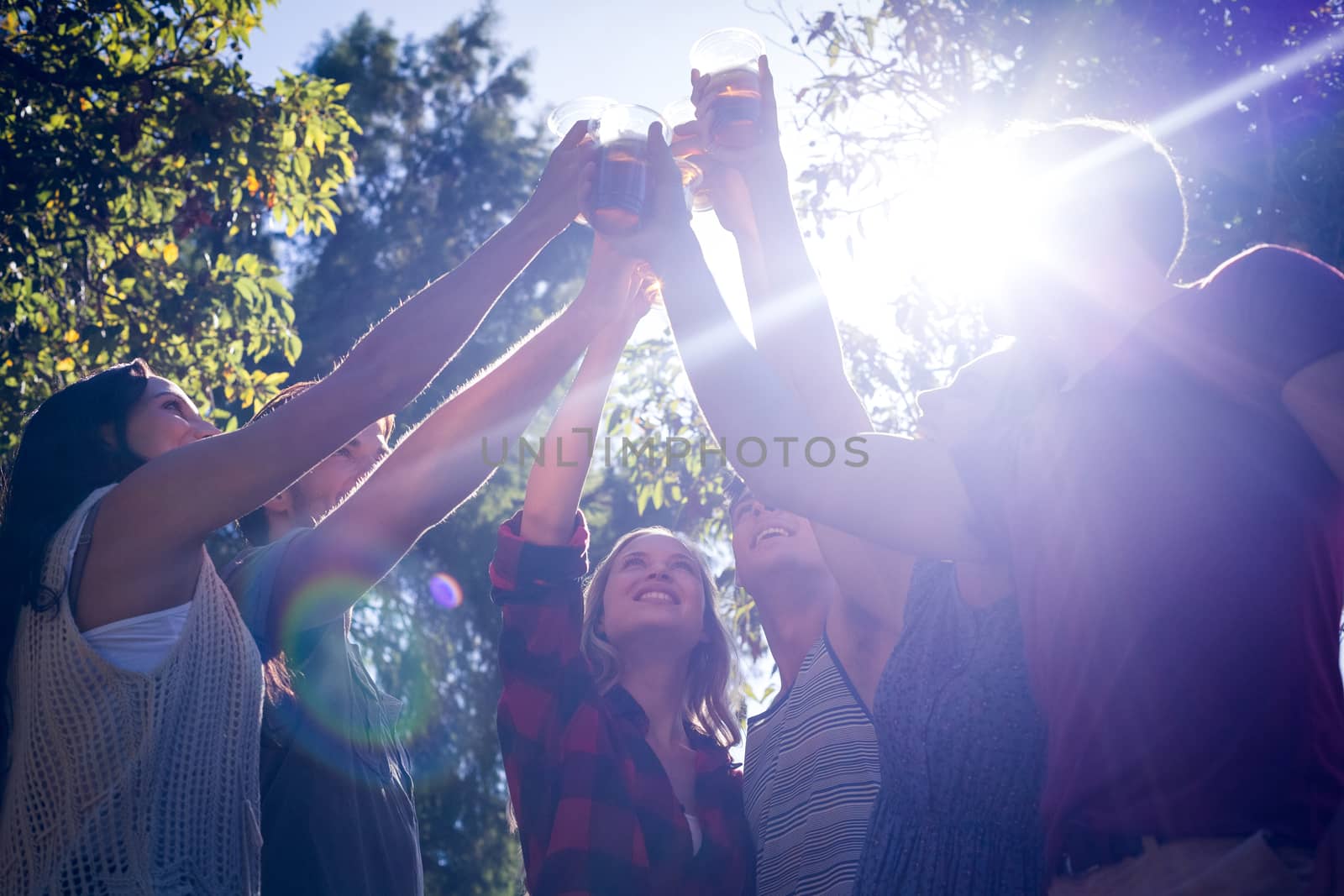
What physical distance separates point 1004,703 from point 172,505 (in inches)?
59.2

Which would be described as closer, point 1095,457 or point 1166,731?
point 1166,731

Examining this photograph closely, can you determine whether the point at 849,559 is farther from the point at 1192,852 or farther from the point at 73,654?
the point at 73,654

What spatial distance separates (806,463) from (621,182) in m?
0.72

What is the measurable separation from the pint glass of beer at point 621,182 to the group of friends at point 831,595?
36 mm

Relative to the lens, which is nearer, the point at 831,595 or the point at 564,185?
the point at 564,185

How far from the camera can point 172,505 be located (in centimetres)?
187

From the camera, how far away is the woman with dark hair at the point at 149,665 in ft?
5.96

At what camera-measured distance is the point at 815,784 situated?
2.54 m

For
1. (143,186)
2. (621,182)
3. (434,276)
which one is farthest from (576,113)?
(434,276)

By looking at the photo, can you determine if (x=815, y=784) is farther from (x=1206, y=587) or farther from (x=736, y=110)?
(x=736, y=110)

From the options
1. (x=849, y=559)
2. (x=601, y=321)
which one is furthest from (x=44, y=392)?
(x=849, y=559)

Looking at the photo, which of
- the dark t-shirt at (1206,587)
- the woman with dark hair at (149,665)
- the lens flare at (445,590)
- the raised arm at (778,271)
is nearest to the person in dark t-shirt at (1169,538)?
the dark t-shirt at (1206,587)

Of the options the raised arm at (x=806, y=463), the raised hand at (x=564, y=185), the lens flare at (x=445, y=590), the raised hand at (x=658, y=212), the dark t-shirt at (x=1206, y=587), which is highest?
the lens flare at (x=445, y=590)

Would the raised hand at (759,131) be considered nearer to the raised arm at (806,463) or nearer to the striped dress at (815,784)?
the raised arm at (806,463)
